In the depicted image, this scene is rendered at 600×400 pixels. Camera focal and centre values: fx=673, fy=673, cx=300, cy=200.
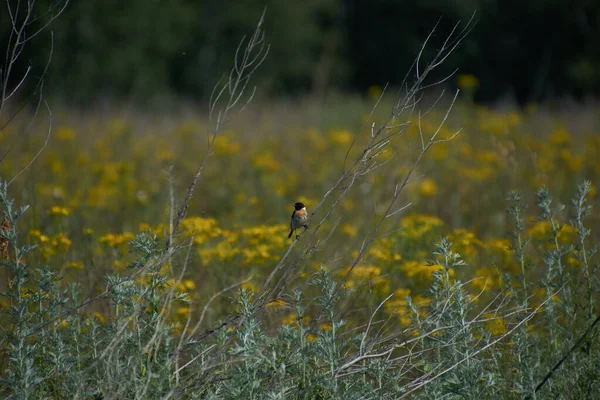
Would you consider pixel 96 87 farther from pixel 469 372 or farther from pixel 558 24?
pixel 469 372

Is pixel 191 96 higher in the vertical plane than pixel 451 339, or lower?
lower

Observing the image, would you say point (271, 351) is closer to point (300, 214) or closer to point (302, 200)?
point (300, 214)

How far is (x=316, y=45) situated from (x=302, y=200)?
26.9m

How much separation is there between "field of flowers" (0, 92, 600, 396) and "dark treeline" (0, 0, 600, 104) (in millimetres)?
10043

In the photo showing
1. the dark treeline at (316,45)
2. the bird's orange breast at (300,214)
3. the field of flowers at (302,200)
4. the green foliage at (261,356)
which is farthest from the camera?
the dark treeline at (316,45)

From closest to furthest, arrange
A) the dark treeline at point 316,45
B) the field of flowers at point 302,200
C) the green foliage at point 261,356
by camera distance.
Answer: the green foliage at point 261,356, the field of flowers at point 302,200, the dark treeline at point 316,45

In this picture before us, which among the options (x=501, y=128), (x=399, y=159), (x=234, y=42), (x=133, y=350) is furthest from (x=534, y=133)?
(x=234, y=42)

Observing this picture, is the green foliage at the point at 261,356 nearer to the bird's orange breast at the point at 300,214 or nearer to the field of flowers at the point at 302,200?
the field of flowers at the point at 302,200

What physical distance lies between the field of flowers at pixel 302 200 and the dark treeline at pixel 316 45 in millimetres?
10043

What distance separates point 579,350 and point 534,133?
26.0ft

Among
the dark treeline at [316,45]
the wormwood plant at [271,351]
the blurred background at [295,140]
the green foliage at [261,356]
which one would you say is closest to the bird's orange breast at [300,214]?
the blurred background at [295,140]

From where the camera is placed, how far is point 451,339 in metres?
2.57

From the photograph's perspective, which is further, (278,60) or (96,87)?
(278,60)

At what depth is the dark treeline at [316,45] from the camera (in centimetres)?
2236
